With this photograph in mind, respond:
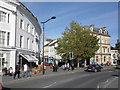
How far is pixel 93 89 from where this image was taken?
1094 cm

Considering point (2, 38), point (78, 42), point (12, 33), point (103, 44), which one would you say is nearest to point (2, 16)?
point (12, 33)

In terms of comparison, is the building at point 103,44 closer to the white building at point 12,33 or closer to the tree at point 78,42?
the tree at point 78,42

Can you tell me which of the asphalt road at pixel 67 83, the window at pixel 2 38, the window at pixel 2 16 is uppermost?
the window at pixel 2 16

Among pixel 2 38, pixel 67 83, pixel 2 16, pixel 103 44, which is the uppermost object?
pixel 2 16

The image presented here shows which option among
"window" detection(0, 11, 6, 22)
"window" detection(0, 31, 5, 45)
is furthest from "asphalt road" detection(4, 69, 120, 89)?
"window" detection(0, 11, 6, 22)

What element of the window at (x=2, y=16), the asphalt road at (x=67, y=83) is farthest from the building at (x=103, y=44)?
the asphalt road at (x=67, y=83)

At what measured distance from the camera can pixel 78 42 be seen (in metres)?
35.9

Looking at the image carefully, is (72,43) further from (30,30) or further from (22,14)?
(22,14)

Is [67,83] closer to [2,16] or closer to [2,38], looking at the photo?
[2,38]

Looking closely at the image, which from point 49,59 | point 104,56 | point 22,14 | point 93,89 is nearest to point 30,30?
point 22,14

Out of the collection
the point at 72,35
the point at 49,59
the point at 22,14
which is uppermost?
the point at 22,14

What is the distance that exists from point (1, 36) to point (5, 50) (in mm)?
1951

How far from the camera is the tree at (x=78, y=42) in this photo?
35.9 m

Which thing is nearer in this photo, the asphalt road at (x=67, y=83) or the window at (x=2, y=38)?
the asphalt road at (x=67, y=83)
